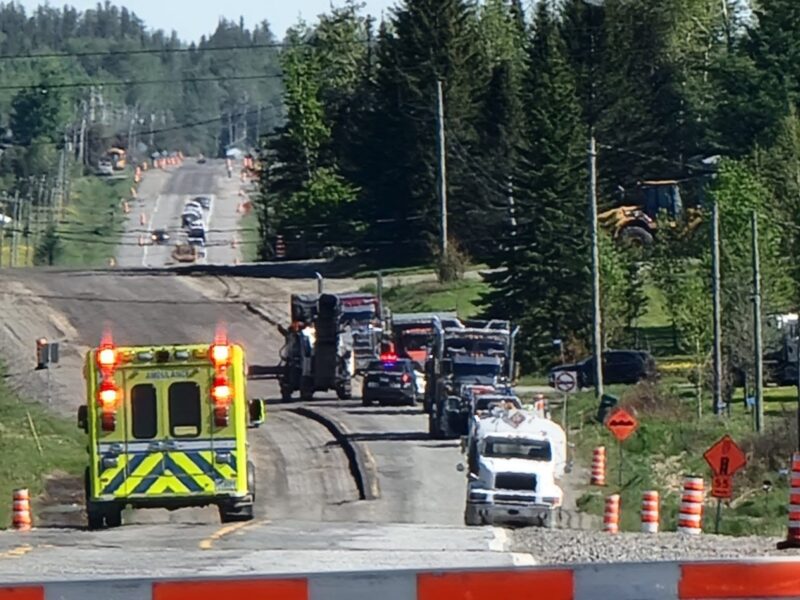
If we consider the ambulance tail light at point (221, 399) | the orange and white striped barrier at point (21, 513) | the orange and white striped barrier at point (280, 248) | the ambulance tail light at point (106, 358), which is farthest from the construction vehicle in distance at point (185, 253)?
the ambulance tail light at point (106, 358)

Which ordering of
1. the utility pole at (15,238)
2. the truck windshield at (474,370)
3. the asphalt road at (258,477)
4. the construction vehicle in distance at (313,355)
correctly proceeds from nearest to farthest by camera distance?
the asphalt road at (258,477), the truck windshield at (474,370), the construction vehicle in distance at (313,355), the utility pole at (15,238)

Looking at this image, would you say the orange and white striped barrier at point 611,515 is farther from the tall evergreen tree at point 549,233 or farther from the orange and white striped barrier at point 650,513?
the tall evergreen tree at point 549,233

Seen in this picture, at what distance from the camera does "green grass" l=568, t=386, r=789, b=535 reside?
37.3 metres

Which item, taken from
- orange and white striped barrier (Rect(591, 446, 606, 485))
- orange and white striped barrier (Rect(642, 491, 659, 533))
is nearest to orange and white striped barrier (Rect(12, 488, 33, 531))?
orange and white striped barrier (Rect(642, 491, 659, 533))

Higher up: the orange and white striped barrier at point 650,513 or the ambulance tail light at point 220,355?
the ambulance tail light at point 220,355

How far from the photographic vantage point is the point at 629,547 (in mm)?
20438

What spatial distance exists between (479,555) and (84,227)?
15255 centimetres

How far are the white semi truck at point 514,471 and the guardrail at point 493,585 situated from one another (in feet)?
77.2

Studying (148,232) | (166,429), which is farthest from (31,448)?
(148,232)

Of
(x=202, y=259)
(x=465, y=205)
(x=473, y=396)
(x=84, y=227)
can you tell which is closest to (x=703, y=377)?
(x=473, y=396)

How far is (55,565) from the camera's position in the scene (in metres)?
17.4

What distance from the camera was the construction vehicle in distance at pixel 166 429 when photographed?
88.5ft

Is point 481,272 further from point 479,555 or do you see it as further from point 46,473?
point 479,555

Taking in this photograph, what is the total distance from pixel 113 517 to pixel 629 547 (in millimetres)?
9487
